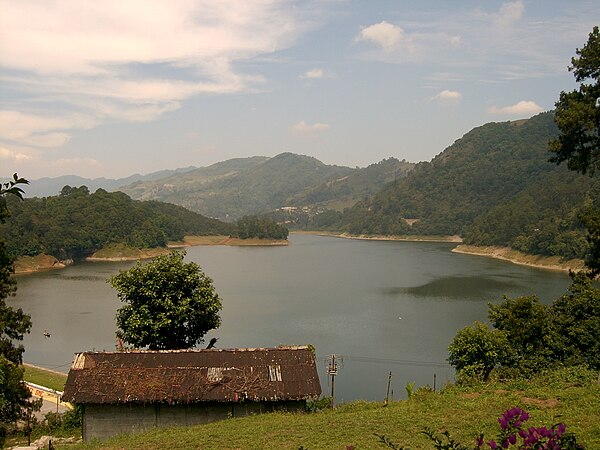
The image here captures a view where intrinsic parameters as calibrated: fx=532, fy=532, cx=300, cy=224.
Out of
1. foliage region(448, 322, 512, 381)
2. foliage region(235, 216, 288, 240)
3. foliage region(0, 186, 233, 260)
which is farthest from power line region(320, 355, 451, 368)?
foliage region(235, 216, 288, 240)

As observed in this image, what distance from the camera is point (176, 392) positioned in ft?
47.9

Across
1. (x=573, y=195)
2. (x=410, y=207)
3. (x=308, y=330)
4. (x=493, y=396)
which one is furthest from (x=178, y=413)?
(x=410, y=207)

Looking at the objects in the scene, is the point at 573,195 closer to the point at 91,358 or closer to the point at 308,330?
the point at 308,330

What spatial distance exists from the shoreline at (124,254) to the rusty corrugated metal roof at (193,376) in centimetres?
7126

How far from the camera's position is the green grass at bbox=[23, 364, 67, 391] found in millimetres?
26719

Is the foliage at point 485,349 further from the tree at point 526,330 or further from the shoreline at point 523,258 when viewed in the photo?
the shoreline at point 523,258

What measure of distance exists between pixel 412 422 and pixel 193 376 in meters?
6.53

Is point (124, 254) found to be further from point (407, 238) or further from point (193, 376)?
point (193, 376)

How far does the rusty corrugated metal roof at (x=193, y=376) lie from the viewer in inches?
571

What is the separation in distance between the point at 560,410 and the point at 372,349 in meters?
23.5

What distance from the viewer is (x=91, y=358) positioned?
15547mm

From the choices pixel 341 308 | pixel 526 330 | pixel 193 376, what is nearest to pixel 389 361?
pixel 526 330

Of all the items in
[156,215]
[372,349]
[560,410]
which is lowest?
[372,349]

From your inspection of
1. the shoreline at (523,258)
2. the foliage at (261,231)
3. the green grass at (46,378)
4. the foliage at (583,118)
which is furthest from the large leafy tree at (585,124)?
the foliage at (261,231)
